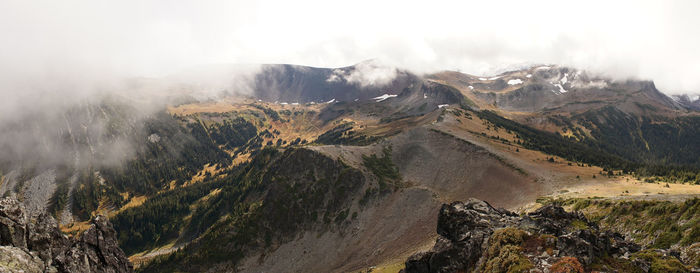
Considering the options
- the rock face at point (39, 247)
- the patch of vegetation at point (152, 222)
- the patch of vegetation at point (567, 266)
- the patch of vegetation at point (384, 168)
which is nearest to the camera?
the patch of vegetation at point (567, 266)

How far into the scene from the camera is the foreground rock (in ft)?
79.5

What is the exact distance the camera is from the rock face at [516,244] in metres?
25.2

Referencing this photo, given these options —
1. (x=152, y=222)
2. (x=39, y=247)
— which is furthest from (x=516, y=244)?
(x=152, y=222)

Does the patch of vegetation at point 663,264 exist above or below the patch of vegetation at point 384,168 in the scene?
above

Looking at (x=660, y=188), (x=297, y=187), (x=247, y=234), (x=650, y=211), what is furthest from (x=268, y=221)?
(x=660, y=188)

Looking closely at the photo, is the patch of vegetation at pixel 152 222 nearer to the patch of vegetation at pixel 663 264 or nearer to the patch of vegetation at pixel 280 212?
the patch of vegetation at pixel 280 212

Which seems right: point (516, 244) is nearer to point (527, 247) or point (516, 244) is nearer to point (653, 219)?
point (527, 247)

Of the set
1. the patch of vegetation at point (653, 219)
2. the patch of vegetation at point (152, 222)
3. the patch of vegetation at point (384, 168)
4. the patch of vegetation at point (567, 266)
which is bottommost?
the patch of vegetation at point (152, 222)

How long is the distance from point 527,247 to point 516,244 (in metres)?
1.10

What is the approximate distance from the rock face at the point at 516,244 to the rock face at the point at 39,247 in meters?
40.5

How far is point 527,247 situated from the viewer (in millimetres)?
28375

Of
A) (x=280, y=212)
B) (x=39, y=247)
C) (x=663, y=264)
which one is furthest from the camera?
(x=280, y=212)

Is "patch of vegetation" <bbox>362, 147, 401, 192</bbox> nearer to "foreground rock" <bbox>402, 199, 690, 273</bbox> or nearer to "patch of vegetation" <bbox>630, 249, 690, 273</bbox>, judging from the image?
"foreground rock" <bbox>402, 199, 690, 273</bbox>

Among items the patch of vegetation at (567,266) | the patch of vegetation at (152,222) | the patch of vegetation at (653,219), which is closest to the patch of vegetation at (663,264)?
the patch of vegetation at (567,266)
